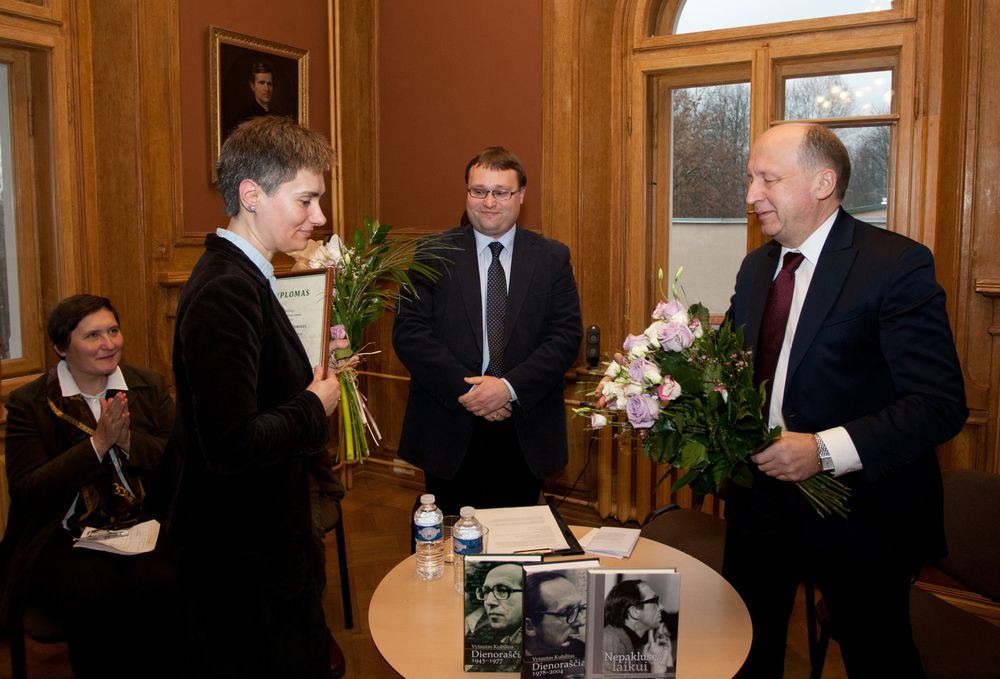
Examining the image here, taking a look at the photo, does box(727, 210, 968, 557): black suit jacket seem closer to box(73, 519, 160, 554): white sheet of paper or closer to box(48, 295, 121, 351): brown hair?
box(73, 519, 160, 554): white sheet of paper

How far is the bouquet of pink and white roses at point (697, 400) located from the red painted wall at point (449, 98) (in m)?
2.65

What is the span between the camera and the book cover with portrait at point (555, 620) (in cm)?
160

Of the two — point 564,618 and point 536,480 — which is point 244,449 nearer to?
point 564,618

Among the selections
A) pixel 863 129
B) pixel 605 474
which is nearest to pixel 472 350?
pixel 605 474

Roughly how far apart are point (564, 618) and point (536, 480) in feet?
4.58

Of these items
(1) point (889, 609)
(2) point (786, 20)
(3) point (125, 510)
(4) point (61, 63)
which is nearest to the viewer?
(1) point (889, 609)

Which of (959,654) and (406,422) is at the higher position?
(406,422)

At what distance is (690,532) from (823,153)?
1.54 m

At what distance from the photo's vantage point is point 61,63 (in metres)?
3.57

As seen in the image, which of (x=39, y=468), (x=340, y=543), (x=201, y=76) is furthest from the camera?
(x=201, y=76)

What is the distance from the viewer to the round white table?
1812 mm

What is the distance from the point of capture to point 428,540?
7.32 feet

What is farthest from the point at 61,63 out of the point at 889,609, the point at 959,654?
the point at 959,654

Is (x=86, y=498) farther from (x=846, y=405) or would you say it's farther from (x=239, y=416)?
(x=846, y=405)
